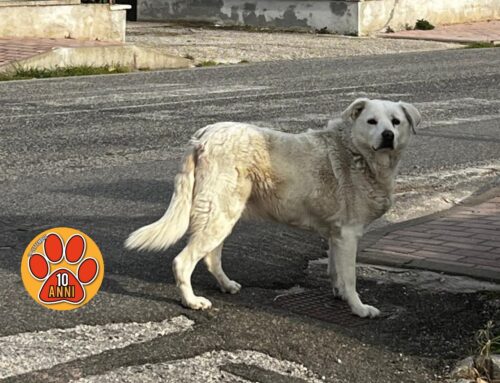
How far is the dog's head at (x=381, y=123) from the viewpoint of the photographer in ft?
19.0

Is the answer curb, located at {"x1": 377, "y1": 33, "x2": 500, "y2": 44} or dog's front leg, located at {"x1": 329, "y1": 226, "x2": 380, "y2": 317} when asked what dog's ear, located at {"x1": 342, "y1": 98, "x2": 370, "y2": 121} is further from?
curb, located at {"x1": 377, "y1": 33, "x2": 500, "y2": 44}

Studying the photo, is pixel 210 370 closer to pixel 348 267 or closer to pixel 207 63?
pixel 348 267

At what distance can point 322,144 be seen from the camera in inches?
238

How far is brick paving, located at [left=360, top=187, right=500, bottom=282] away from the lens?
21.8 ft

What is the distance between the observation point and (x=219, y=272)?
6.06m

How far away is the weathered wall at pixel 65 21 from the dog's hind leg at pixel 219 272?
15.9m

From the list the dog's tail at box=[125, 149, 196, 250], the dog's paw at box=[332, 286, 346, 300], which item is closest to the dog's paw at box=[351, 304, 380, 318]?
the dog's paw at box=[332, 286, 346, 300]

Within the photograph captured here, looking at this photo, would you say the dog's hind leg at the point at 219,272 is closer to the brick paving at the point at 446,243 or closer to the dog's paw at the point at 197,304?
the dog's paw at the point at 197,304

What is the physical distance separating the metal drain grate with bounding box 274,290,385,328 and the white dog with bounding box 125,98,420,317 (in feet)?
0.21

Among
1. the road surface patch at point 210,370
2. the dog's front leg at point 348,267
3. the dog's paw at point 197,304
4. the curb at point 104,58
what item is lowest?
the road surface patch at point 210,370

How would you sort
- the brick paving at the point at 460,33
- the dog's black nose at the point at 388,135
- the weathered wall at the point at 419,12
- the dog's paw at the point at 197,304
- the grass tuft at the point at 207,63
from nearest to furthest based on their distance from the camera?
1. the dog's paw at the point at 197,304
2. the dog's black nose at the point at 388,135
3. the grass tuft at the point at 207,63
4. the brick paving at the point at 460,33
5. the weathered wall at the point at 419,12

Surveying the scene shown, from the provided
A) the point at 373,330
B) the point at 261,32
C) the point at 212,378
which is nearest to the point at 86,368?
the point at 212,378

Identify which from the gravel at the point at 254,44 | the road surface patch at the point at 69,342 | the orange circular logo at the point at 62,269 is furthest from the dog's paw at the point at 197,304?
the gravel at the point at 254,44

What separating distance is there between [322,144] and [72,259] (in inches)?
64.1
